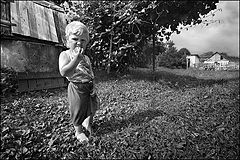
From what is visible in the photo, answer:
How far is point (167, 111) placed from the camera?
4039 millimetres

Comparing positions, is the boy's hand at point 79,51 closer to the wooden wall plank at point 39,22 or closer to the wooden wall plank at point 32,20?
the wooden wall plank at point 32,20

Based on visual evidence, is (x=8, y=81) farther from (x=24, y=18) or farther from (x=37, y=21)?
(x=37, y=21)

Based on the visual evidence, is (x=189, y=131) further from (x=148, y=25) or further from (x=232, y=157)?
(x=148, y=25)

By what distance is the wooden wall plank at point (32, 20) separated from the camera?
22.8 ft

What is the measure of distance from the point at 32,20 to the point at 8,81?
9.51 feet

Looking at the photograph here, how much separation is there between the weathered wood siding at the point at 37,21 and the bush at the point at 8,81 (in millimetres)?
1477

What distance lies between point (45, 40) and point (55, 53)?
736mm

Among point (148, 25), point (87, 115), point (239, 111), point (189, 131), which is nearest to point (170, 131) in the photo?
point (189, 131)

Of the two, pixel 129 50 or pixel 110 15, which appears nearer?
pixel 110 15

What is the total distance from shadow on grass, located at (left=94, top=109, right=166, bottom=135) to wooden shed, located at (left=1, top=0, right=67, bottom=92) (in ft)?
13.0

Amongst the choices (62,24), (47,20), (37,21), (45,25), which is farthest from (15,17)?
(62,24)

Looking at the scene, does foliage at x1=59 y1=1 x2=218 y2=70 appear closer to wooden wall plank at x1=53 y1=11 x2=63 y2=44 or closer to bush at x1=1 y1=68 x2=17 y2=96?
wooden wall plank at x1=53 y1=11 x2=63 y2=44

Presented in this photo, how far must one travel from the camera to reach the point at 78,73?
270cm

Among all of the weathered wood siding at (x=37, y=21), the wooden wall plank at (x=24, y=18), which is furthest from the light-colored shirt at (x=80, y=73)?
the wooden wall plank at (x=24, y=18)
